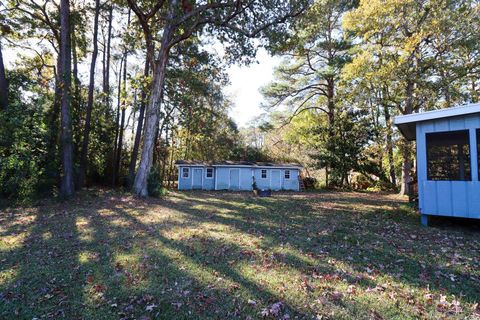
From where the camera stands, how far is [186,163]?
872 inches

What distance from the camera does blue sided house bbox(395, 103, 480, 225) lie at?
6582mm

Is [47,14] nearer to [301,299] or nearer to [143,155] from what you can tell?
[143,155]

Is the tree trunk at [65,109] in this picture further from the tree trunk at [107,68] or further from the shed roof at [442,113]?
the shed roof at [442,113]

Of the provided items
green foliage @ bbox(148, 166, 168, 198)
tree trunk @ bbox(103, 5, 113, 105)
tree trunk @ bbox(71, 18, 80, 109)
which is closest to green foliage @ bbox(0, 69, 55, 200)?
tree trunk @ bbox(71, 18, 80, 109)

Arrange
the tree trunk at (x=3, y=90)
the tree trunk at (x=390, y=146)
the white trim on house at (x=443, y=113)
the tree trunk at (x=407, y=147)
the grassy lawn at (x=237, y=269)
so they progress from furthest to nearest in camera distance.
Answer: the tree trunk at (x=390, y=146)
the tree trunk at (x=407, y=147)
the tree trunk at (x=3, y=90)
the white trim on house at (x=443, y=113)
the grassy lawn at (x=237, y=269)

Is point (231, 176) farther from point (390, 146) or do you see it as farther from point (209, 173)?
point (390, 146)

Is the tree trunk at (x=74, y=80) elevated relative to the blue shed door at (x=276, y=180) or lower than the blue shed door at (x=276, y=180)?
elevated

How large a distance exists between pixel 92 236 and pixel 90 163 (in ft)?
46.9

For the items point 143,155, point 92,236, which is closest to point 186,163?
point 143,155

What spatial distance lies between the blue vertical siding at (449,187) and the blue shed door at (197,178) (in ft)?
55.7

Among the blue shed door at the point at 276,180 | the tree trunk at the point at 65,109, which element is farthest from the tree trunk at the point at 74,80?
the blue shed door at the point at 276,180

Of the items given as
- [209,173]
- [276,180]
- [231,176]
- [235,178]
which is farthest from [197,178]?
[276,180]

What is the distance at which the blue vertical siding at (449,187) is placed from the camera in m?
6.56

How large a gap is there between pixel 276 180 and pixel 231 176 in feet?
12.1
